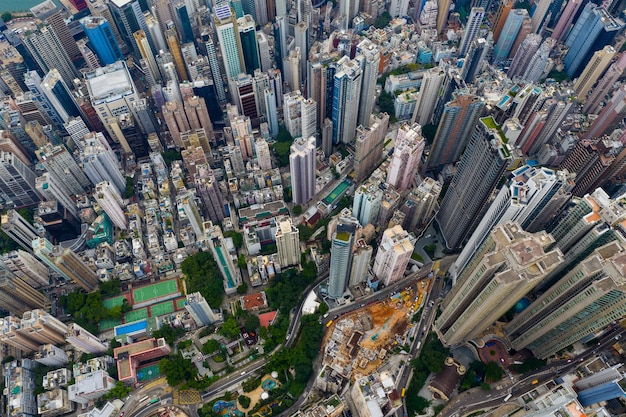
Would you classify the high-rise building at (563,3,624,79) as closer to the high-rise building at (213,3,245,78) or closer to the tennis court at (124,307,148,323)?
the high-rise building at (213,3,245,78)

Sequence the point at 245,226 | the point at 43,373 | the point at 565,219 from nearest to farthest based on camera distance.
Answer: the point at 565,219, the point at 43,373, the point at 245,226

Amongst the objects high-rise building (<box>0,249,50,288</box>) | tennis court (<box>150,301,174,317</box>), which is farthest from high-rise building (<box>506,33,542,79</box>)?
high-rise building (<box>0,249,50,288</box>)

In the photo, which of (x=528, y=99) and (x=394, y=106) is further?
(x=394, y=106)

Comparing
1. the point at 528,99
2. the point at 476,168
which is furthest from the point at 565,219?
the point at 528,99

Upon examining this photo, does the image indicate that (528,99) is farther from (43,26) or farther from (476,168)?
(43,26)

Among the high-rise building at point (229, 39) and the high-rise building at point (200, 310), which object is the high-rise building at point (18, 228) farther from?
the high-rise building at point (229, 39)

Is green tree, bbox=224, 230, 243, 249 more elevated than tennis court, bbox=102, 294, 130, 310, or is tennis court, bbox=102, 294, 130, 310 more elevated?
green tree, bbox=224, 230, 243, 249
